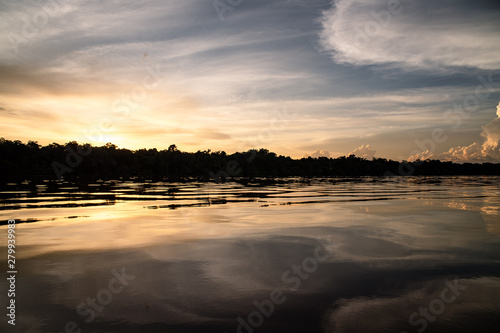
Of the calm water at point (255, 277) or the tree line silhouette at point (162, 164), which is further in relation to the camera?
the tree line silhouette at point (162, 164)

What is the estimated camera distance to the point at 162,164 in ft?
493

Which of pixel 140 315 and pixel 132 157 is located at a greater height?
pixel 132 157

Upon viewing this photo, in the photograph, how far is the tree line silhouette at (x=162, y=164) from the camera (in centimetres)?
10494

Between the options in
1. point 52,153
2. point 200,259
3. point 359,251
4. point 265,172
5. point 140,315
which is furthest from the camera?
point 265,172

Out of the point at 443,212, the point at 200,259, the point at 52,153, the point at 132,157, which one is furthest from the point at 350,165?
the point at 200,259

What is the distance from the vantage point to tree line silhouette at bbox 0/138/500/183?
10494 cm

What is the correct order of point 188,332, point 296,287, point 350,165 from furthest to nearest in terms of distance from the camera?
point 350,165, point 296,287, point 188,332

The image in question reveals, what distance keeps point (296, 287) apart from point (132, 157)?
15144 centimetres

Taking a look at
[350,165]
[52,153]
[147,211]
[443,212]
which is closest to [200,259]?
[147,211]

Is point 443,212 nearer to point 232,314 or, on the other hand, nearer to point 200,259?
point 200,259

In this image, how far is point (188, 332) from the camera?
5078 mm

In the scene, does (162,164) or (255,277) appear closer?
(255,277)

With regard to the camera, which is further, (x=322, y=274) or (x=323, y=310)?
(x=322, y=274)

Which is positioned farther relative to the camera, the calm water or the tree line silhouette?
the tree line silhouette
